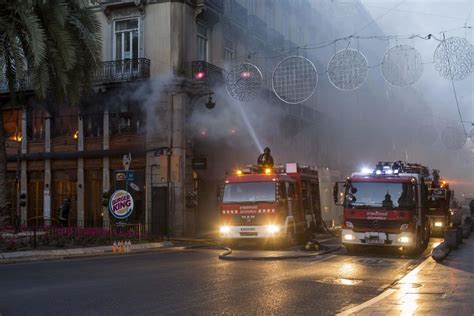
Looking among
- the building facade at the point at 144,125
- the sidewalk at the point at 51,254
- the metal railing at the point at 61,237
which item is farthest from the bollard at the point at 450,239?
the building facade at the point at 144,125

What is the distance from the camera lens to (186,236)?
2559 centimetres

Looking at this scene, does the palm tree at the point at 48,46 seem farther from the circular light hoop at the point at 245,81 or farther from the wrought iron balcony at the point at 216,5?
the wrought iron balcony at the point at 216,5

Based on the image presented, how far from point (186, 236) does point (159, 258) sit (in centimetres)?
914

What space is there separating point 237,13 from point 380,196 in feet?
50.8

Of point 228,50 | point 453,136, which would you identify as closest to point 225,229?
point 453,136

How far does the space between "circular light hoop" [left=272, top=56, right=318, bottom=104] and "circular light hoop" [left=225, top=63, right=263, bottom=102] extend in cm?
60

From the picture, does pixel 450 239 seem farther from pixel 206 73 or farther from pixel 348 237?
pixel 206 73

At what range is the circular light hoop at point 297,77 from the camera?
18172 millimetres

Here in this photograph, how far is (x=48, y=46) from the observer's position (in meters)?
18.7

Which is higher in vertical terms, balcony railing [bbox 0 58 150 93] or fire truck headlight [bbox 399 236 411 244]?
balcony railing [bbox 0 58 150 93]

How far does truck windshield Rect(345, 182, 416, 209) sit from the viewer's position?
17.0 metres

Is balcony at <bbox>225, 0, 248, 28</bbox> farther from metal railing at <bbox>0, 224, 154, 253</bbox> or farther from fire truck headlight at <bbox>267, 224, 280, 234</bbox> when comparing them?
fire truck headlight at <bbox>267, 224, 280, 234</bbox>

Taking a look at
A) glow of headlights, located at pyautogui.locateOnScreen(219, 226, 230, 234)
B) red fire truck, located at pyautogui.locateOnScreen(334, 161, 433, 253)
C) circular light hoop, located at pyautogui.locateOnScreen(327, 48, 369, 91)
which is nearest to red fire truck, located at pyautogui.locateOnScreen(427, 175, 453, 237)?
red fire truck, located at pyautogui.locateOnScreen(334, 161, 433, 253)

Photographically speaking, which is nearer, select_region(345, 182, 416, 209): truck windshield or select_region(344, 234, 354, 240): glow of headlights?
select_region(345, 182, 416, 209): truck windshield
